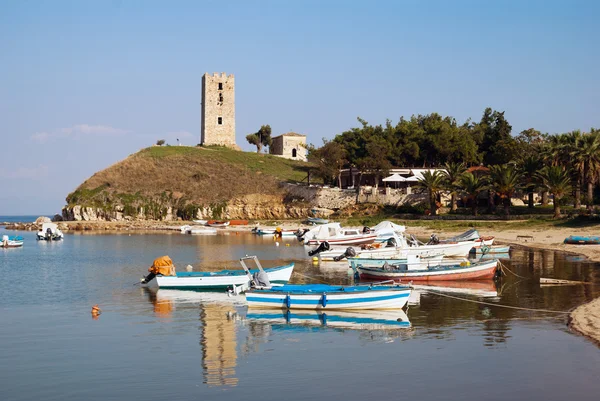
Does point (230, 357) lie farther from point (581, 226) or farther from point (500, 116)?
point (500, 116)

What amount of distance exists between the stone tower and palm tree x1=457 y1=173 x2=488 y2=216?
198 ft

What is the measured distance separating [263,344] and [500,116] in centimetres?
7906

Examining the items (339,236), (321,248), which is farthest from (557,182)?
(321,248)

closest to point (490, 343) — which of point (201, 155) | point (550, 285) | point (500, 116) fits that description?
point (550, 285)

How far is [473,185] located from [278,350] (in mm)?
49502

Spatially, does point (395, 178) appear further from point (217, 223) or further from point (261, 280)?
point (261, 280)

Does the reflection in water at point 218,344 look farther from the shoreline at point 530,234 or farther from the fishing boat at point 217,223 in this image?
the fishing boat at point 217,223

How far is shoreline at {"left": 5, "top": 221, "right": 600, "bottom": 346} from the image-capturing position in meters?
21.5

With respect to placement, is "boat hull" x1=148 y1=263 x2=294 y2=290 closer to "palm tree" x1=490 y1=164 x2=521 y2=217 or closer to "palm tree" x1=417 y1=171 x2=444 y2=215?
"palm tree" x1=490 y1=164 x2=521 y2=217

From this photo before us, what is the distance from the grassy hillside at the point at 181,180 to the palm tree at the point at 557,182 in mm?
45094

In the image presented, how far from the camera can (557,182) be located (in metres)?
57.4

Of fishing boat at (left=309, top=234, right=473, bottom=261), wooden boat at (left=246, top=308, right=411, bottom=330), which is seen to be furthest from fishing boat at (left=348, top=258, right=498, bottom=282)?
wooden boat at (left=246, top=308, right=411, bottom=330)

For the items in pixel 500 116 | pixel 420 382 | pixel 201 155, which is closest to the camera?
pixel 420 382

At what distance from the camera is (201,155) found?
112438 mm
